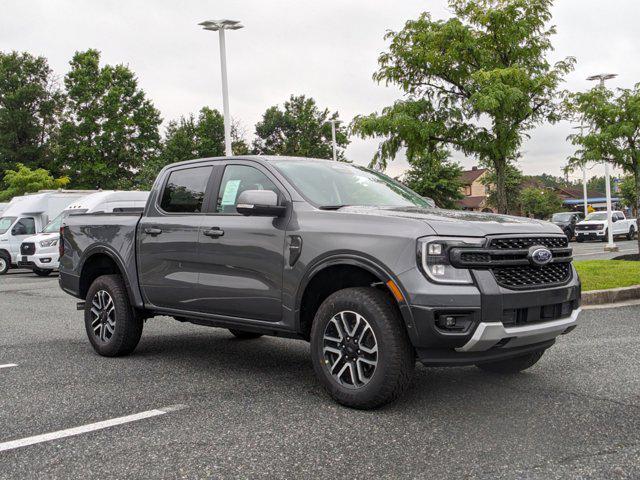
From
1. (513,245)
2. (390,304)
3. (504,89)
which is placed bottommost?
(390,304)

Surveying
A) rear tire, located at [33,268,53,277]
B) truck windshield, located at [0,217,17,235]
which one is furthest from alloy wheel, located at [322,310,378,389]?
truck windshield, located at [0,217,17,235]

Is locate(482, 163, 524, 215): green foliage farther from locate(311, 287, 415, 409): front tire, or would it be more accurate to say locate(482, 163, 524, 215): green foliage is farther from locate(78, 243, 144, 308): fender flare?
locate(311, 287, 415, 409): front tire

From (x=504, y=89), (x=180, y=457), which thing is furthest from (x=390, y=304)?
(x=504, y=89)

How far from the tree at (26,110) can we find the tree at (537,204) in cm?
4335

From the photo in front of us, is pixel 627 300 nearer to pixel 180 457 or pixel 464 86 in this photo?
pixel 464 86

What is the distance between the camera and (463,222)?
431cm

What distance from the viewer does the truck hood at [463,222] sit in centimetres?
424

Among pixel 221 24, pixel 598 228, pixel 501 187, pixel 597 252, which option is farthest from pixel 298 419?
pixel 598 228

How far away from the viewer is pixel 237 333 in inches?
292

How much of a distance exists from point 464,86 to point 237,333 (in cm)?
899

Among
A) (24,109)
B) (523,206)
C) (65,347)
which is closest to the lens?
(65,347)

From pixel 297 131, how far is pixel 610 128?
49.6m

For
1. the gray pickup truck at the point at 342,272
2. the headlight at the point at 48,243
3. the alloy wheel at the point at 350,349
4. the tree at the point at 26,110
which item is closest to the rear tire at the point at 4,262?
the headlight at the point at 48,243

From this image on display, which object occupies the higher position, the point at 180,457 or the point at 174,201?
the point at 174,201
